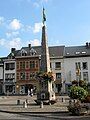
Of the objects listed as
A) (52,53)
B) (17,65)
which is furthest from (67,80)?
(17,65)

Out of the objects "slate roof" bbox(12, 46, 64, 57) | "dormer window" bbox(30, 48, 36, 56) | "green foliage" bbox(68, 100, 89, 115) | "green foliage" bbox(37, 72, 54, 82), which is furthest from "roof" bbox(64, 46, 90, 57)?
"green foliage" bbox(68, 100, 89, 115)

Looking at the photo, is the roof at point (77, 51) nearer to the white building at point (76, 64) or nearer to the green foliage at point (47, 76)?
the white building at point (76, 64)

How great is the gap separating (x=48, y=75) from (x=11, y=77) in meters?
43.3

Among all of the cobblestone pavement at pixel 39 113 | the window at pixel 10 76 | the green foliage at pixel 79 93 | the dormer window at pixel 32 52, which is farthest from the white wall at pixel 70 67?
the cobblestone pavement at pixel 39 113

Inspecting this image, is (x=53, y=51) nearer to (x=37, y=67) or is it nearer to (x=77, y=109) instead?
(x=37, y=67)

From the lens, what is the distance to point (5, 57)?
81438 mm

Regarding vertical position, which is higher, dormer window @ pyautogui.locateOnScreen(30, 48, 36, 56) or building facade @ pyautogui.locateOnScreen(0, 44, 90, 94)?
dormer window @ pyautogui.locateOnScreen(30, 48, 36, 56)

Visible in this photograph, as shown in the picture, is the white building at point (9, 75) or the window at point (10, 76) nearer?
the white building at point (9, 75)

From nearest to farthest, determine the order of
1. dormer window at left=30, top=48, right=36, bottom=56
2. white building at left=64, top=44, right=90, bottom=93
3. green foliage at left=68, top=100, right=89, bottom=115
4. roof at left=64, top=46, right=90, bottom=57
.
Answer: green foliage at left=68, top=100, right=89, bottom=115
white building at left=64, top=44, right=90, bottom=93
roof at left=64, top=46, right=90, bottom=57
dormer window at left=30, top=48, right=36, bottom=56

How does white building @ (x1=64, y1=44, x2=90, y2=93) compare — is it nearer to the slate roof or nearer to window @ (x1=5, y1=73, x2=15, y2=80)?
the slate roof

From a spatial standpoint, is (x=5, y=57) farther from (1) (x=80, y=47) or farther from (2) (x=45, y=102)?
(2) (x=45, y=102)

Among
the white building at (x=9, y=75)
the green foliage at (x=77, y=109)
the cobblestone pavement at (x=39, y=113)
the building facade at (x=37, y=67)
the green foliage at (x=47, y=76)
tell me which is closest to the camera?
the cobblestone pavement at (x=39, y=113)

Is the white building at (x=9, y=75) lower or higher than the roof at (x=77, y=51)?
lower

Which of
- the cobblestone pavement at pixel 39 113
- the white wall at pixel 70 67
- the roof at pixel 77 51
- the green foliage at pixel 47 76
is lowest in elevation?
the cobblestone pavement at pixel 39 113
